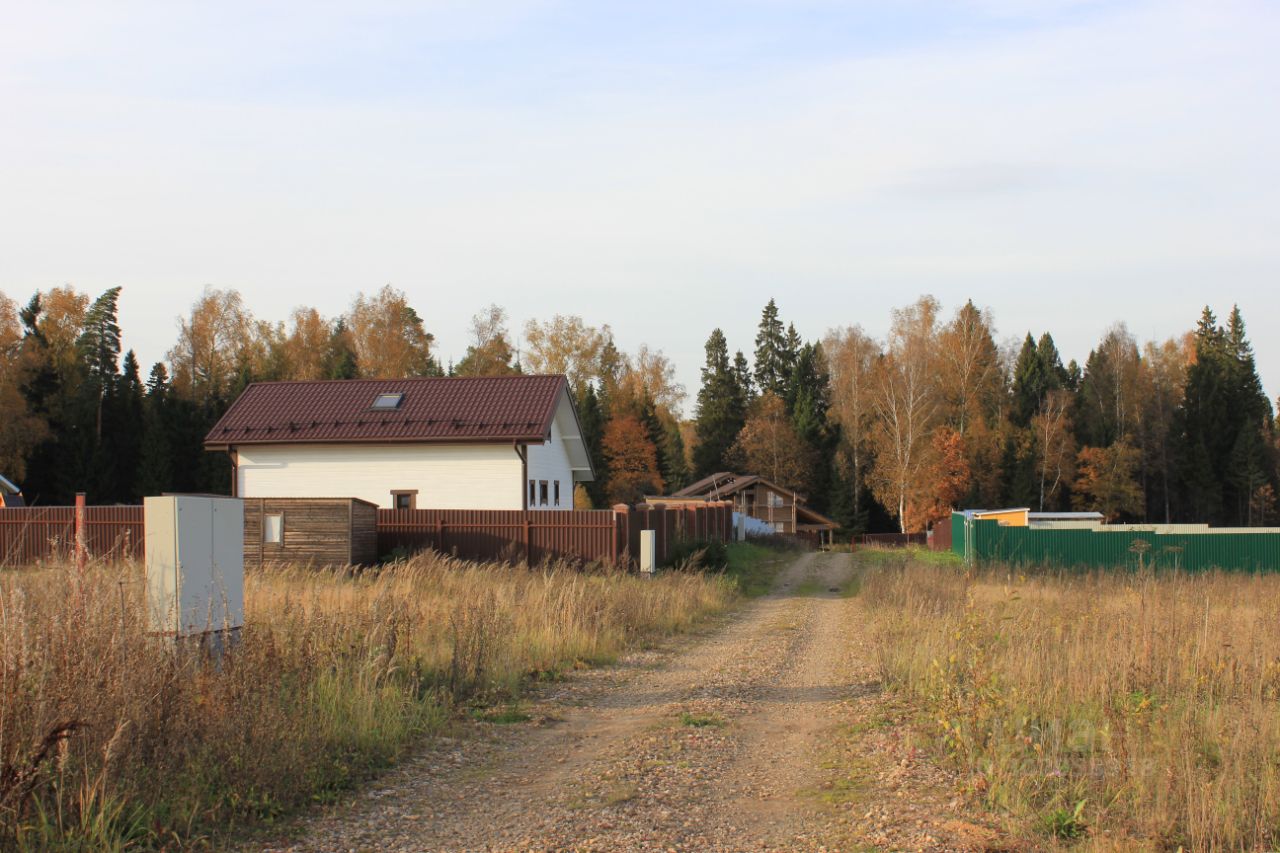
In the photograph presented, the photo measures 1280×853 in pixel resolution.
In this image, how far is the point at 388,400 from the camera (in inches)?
1203

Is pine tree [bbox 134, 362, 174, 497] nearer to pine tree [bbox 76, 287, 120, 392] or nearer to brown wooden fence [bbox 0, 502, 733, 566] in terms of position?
pine tree [bbox 76, 287, 120, 392]

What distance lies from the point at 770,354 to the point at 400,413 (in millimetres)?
71929

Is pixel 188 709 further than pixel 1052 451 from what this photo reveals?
No

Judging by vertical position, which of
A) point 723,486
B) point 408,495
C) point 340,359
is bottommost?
point 408,495

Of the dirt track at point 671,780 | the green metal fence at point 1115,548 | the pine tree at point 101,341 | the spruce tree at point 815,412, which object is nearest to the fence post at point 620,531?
the green metal fence at point 1115,548

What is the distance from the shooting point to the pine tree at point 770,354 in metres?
98.1

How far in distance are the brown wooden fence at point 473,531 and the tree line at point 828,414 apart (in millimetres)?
25637

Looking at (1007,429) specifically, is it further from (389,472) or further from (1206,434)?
(389,472)

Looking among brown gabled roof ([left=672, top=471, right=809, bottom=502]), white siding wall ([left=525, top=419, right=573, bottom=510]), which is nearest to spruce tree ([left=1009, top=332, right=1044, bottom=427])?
brown gabled roof ([left=672, top=471, right=809, bottom=502])

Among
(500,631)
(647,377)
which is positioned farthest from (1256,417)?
(500,631)

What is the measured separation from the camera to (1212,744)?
6.96 meters

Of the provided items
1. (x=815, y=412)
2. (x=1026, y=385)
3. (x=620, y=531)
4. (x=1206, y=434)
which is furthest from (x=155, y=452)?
(x=1206, y=434)

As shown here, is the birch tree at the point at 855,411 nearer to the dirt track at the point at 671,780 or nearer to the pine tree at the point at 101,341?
the pine tree at the point at 101,341

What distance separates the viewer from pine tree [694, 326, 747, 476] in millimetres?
84812
